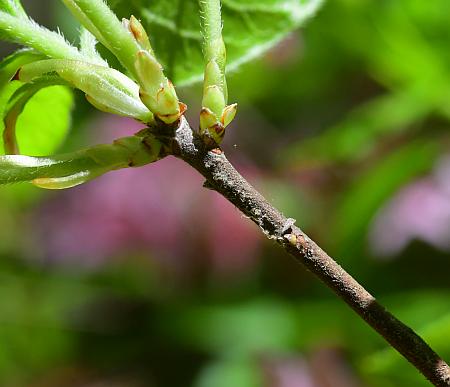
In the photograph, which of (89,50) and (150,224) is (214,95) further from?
(150,224)

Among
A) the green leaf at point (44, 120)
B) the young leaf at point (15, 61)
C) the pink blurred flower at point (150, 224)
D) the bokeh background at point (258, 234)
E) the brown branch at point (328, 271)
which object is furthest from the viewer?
the pink blurred flower at point (150, 224)

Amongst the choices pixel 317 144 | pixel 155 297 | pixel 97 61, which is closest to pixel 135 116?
pixel 97 61

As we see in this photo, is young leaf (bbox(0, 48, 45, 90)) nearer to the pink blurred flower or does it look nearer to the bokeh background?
the bokeh background

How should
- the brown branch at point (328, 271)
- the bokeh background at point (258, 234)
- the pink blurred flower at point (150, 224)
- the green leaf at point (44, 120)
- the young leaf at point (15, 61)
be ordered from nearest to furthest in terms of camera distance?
the brown branch at point (328, 271), the young leaf at point (15, 61), the green leaf at point (44, 120), the bokeh background at point (258, 234), the pink blurred flower at point (150, 224)

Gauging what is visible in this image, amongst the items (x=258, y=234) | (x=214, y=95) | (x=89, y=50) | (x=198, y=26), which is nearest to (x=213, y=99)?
(x=214, y=95)

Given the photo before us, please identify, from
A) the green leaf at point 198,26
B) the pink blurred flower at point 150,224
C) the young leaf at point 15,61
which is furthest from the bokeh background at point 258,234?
the young leaf at point 15,61

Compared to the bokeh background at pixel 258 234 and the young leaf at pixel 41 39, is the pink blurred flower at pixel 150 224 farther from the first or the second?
the young leaf at pixel 41 39
